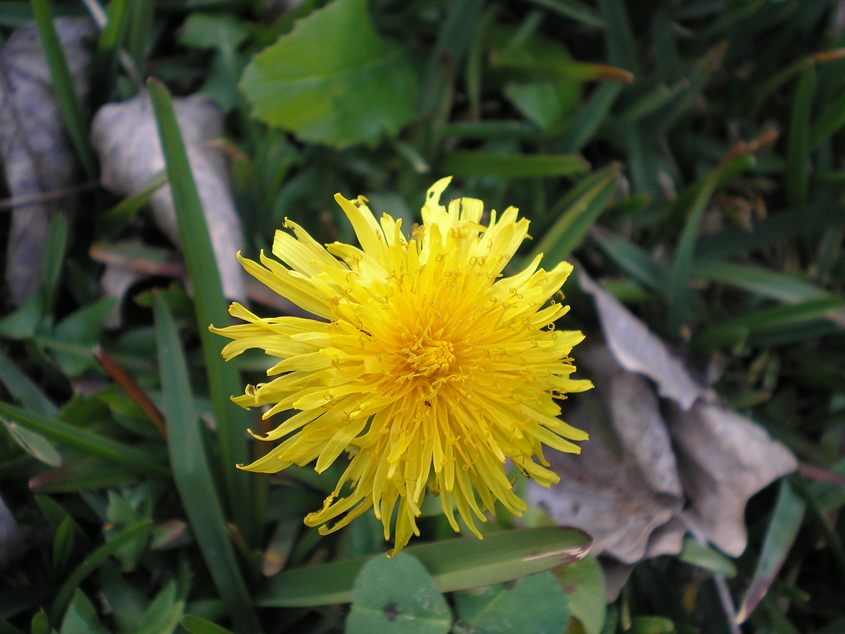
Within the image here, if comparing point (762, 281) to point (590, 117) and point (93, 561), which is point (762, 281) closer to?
point (590, 117)

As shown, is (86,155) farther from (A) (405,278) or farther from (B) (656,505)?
(B) (656,505)

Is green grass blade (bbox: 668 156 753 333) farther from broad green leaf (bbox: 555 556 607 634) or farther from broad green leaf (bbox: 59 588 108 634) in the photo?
broad green leaf (bbox: 59 588 108 634)

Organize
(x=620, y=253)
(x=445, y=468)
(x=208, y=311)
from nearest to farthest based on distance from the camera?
(x=445, y=468) < (x=208, y=311) < (x=620, y=253)

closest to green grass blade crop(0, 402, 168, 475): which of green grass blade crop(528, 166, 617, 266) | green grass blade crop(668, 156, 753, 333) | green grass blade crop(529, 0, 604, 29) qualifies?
green grass blade crop(528, 166, 617, 266)

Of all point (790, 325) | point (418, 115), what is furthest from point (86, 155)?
point (790, 325)

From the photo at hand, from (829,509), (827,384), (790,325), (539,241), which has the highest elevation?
(539,241)

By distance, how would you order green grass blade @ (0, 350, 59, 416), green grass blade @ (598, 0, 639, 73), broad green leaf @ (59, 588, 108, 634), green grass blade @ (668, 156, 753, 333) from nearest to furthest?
1. broad green leaf @ (59, 588, 108, 634)
2. green grass blade @ (0, 350, 59, 416)
3. green grass blade @ (668, 156, 753, 333)
4. green grass blade @ (598, 0, 639, 73)

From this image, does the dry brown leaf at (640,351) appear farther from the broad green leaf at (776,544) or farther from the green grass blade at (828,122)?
the green grass blade at (828,122)
